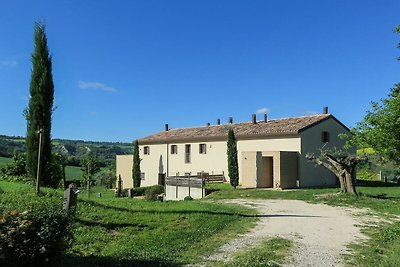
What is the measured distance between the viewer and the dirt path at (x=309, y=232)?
8.10 meters

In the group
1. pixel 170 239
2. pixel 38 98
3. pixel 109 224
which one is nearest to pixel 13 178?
pixel 38 98

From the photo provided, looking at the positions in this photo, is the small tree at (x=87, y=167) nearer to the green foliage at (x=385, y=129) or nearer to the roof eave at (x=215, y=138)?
the roof eave at (x=215, y=138)

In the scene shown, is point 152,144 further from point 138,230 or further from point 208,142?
point 138,230

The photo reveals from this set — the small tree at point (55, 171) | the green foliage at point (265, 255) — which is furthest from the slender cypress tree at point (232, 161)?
the green foliage at point (265, 255)

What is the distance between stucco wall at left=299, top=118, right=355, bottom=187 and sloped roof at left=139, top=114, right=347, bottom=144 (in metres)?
0.66

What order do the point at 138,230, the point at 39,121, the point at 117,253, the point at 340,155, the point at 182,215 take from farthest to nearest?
the point at 340,155
the point at 39,121
the point at 182,215
the point at 138,230
the point at 117,253

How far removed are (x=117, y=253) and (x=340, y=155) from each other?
1855 centimetres

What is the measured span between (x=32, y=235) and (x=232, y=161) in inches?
976

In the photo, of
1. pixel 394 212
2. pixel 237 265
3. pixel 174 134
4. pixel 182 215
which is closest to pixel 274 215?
pixel 182 215

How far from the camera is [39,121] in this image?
13938 millimetres

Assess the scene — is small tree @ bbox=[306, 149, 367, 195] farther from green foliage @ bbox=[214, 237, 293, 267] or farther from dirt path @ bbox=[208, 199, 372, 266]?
green foliage @ bbox=[214, 237, 293, 267]

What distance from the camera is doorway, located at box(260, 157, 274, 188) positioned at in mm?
28984

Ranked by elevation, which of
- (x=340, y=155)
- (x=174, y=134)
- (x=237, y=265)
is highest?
(x=174, y=134)

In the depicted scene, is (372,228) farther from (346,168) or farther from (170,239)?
(346,168)
